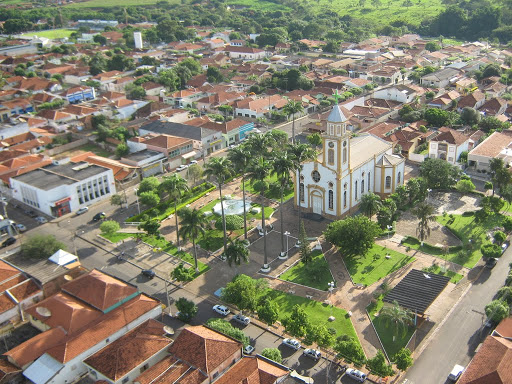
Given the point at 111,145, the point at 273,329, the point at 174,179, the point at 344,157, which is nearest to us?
the point at 273,329

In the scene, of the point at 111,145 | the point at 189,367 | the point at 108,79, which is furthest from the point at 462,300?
the point at 108,79

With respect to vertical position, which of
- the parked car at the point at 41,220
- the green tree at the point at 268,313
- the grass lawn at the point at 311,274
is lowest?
the grass lawn at the point at 311,274

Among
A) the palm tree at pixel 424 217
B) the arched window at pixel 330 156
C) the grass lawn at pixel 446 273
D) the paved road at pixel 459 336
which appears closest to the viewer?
the paved road at pixel 459 336

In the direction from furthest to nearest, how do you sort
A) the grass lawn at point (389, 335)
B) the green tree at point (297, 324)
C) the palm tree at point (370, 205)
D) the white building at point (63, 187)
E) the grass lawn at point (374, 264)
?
the white building at point (63, 187)
the palm tree at point (370, 205)
the grass lawn at point (374, 264)
the grass lawn at point (389, 335)
the green tree at point (297, 324)

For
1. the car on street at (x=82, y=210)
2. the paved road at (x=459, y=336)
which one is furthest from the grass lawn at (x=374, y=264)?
the car on street at (x=82, y=210)

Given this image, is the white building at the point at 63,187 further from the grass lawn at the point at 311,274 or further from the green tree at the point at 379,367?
the green tree at the point at 379,367

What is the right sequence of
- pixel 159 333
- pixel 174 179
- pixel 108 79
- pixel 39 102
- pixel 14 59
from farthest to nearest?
1. pixel 14 59
2. pixel 108 79
3. pixel 39 102
4. pixel 174 179
5. pixel 159 333

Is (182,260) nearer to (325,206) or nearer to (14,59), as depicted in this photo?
(325,206)
